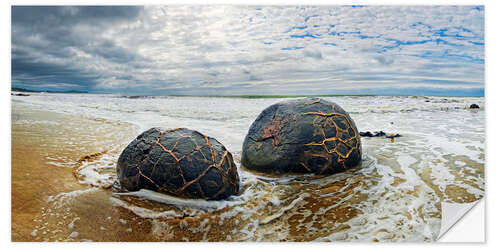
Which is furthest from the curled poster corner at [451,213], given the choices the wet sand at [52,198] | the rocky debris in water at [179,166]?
the wet sand at [52,198]

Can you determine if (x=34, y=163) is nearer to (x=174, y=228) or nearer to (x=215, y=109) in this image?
(x=174, y=228)

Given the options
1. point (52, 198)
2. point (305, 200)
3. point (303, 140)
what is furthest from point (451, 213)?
point (52, 198)

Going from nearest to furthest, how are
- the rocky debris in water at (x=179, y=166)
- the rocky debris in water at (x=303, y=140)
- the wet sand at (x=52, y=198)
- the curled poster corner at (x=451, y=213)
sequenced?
1. the wet sand at (x=52, y=198)
2. the curled poster corner at (x=451, y=213)
3. the rocky debris in water at (x=179, y=166)
4. the rocky debris in water at (x=303, y=140)

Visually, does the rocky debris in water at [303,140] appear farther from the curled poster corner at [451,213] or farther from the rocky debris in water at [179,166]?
the curled poster corner at [451,213]

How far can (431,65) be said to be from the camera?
413cm

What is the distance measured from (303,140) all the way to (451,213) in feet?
5.39

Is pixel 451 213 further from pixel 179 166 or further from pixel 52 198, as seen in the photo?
pixel 52 198

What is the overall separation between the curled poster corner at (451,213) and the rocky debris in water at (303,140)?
1178 mm

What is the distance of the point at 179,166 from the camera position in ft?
8.95

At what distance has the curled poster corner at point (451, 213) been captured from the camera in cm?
255

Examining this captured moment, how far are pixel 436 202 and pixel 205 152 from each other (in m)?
2.37

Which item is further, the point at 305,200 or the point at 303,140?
the point at 303,140

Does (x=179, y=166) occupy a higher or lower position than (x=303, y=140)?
lower
